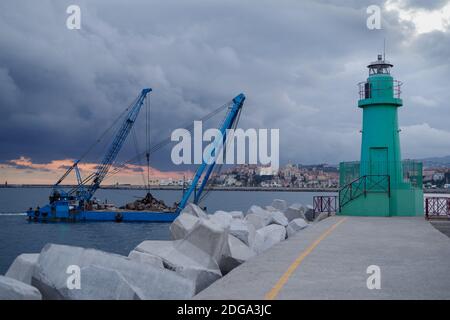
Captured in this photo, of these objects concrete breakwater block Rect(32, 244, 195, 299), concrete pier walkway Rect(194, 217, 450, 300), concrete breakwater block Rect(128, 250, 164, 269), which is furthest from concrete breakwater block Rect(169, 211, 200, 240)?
concrete breakwater block Rect(32, 244, 195, 299)

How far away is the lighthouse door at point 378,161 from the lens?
24.2 m

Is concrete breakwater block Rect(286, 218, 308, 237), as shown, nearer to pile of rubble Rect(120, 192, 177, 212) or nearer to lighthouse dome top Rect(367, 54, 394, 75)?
lighthouse dome top Rect(367, 54, 394, 75)

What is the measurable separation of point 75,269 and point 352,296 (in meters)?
4.56

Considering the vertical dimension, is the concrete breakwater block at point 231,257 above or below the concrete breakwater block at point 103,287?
below

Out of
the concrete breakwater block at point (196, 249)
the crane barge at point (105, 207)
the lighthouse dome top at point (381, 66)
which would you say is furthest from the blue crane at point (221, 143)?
the concrete breakwater block at point (196, 249)

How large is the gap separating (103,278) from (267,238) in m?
10.3

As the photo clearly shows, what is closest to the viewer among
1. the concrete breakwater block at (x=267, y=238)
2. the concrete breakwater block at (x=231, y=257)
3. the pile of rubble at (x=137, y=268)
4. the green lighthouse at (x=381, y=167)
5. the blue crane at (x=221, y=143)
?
the pile of rubble at (x=137, y=268)

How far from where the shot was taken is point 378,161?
2431 centimetres

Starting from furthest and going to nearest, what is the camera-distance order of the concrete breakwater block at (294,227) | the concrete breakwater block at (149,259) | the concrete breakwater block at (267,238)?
1. the concrete breakwater block at (294,227)
2. the concrete breakwater block at (267,238)
3. the concrete breakwater block at (149,259)

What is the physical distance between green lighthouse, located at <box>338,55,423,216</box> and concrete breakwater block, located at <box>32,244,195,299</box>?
1607 centimetres

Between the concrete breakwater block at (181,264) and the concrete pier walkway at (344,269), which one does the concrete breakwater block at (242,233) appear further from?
the concrete breakwater block at (181,264)

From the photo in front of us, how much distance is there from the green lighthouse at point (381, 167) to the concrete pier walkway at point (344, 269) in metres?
7.47
